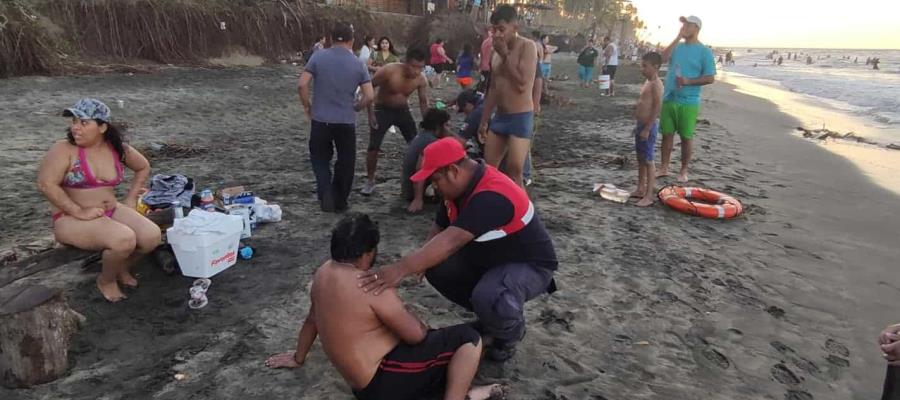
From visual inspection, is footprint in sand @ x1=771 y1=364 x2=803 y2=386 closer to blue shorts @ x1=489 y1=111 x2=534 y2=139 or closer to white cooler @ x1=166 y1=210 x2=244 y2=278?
blue shorts @ x1=489 y1=111 x2=534 y2=139

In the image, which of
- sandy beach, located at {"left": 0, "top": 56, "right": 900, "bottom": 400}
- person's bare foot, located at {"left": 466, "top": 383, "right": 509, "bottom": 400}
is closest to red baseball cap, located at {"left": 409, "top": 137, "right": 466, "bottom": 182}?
person's bare foot, located at {"left": 466, "top": 383, "right": 509, "bottom": 400}

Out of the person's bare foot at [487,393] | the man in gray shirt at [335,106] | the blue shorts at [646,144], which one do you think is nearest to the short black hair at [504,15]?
the man in gray shirt at [335,106]

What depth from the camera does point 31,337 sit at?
2.64 meters

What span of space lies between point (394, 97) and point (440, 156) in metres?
3.65

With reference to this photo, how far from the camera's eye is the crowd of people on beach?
2.36 m

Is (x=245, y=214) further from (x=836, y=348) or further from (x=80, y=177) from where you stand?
(x=836, y=348)

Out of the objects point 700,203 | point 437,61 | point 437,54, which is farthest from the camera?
point 437,61

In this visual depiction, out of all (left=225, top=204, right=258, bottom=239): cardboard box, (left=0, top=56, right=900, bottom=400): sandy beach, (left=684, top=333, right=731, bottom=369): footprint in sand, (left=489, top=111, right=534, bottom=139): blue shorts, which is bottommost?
(left=684, top=333, right=731, bottom=369): footprint in sand

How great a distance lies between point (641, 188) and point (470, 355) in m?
4.43

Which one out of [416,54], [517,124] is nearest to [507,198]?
[517,124]

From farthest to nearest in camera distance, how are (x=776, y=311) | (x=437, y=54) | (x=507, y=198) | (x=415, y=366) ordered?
(x=437, y=54), (x=776, y=311), (x=507, y=198), (x=415, y=366)

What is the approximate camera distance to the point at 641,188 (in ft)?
20.6

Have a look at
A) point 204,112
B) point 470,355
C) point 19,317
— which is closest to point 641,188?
point 470,355

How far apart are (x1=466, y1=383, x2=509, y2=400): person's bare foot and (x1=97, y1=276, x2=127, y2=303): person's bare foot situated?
2485 mm
